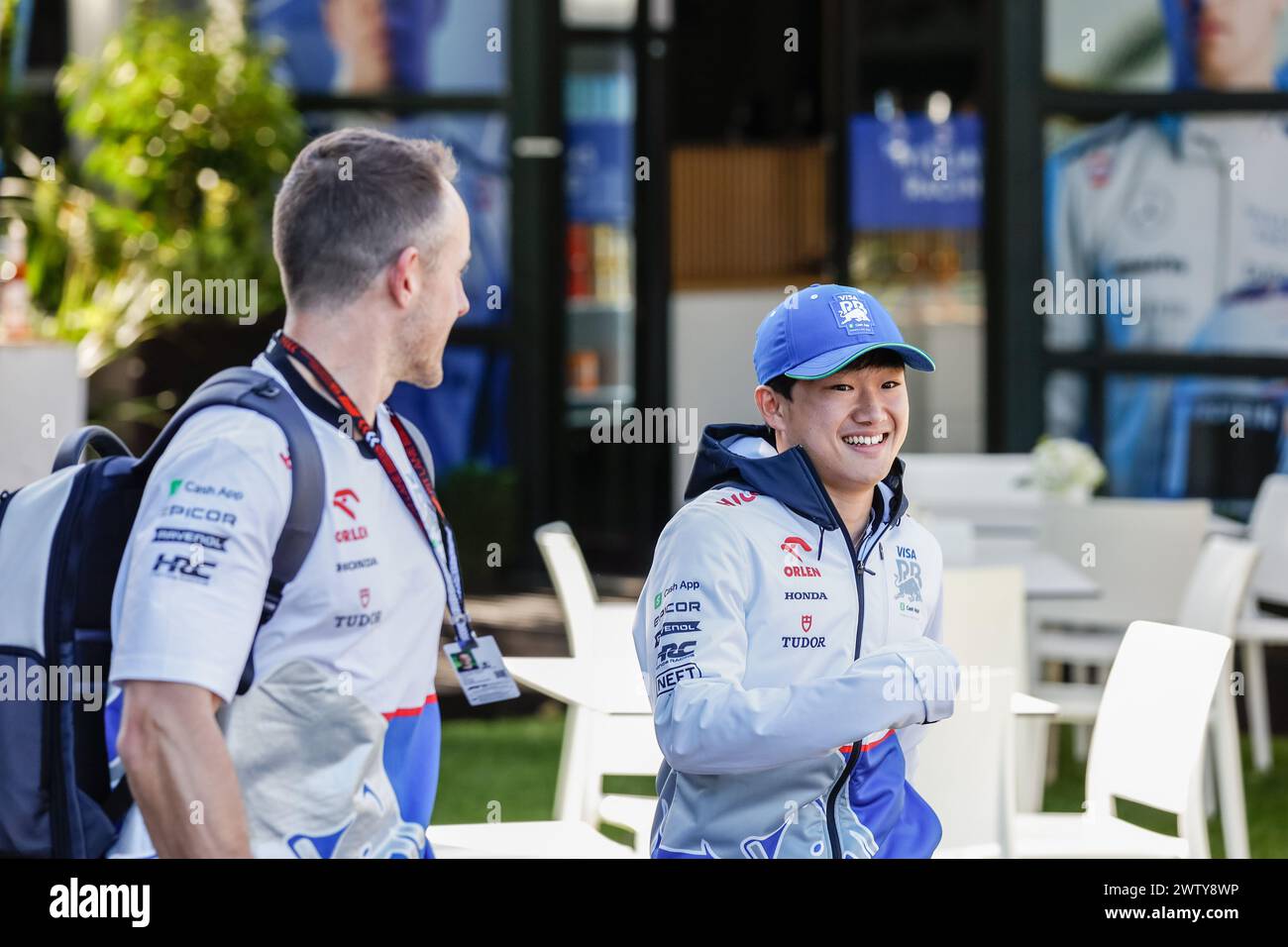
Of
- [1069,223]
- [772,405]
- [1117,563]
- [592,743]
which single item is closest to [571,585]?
[592,743]

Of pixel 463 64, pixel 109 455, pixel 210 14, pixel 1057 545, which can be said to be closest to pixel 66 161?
pixel 210 14

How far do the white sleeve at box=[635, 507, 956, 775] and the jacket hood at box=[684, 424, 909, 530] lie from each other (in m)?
0.09

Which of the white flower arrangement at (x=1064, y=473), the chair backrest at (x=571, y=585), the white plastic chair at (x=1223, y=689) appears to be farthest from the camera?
the white flower arrangement at (x=1064, y=473)

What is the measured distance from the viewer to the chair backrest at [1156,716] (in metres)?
3.26

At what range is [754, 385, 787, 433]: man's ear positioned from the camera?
7.25ft

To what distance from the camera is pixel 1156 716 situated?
3367 mm

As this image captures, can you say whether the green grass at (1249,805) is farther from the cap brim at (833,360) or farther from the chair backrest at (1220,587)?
the cap brim at (833,360)

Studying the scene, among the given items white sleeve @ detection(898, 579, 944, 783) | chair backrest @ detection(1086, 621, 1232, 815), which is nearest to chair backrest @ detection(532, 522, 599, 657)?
chair backrest @ detection(1086, 621, 1232, 815)

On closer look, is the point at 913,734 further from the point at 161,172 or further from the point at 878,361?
the point at 161,172

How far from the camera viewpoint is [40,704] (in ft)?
5.52

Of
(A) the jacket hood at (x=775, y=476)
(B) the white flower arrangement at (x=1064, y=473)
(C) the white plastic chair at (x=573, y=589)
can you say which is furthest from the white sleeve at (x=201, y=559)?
(B) the white flower arrangement at (x=1064, y=473)

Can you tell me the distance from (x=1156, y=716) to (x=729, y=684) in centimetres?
170

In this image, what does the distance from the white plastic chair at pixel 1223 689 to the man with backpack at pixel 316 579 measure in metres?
2.84

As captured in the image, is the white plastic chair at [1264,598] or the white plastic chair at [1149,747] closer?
the white plastic chair at [1149,747]
